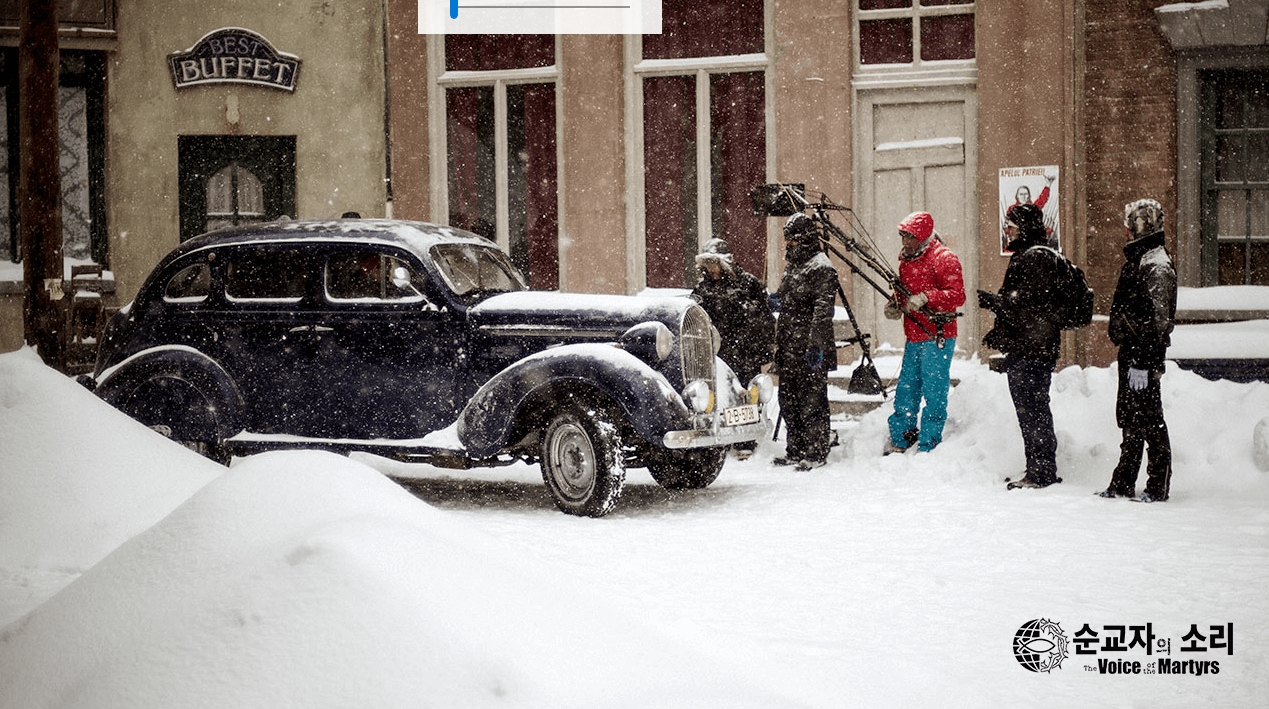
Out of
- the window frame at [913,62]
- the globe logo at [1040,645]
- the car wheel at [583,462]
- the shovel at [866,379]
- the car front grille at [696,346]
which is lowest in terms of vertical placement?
the globe logo at [1040,645]

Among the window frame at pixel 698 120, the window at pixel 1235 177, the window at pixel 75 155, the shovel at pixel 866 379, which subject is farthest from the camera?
the window at pixel 75 155

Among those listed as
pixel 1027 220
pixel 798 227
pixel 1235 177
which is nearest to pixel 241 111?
pixel 798 227

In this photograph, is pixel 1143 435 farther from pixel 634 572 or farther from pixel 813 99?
pixel 813 99

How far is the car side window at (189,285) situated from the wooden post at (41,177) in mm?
1052

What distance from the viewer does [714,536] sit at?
7.48 meters

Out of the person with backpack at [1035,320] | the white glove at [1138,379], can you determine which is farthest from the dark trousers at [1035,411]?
the white glove at [1138,379]

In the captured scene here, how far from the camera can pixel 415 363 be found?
865 centimetres

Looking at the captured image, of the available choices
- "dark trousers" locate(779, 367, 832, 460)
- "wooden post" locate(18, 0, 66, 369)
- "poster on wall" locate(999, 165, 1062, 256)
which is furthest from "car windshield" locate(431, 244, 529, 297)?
"poster on wall" locate(999, 165, 1062, 256)

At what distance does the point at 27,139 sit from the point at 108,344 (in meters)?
1.62

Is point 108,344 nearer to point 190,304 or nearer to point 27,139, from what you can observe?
point 190,304

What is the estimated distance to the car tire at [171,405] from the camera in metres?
8.93

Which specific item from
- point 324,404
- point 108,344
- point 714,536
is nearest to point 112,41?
point 108,344

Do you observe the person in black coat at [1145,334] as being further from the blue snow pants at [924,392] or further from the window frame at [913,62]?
the window frame at [913,62]

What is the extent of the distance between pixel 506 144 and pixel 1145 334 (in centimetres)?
850
